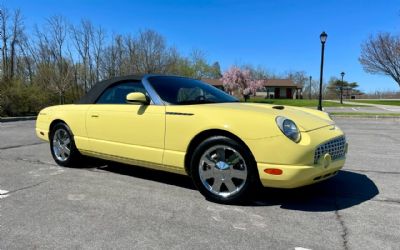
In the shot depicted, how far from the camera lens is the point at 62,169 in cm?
554

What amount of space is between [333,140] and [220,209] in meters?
1.42

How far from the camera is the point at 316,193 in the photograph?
13.9 feet

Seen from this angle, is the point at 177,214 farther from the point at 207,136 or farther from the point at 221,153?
the point at 207,136

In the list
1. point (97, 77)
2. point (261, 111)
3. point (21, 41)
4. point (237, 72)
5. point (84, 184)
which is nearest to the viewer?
point (261, 111)

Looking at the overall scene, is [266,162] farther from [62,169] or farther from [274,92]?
[274,92]

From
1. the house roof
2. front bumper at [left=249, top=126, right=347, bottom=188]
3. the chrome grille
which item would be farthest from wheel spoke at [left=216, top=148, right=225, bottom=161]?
the house roof

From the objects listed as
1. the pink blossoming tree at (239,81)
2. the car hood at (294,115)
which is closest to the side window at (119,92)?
the car hood at (294,115)

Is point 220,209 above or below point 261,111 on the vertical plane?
below

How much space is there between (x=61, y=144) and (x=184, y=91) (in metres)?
2.43

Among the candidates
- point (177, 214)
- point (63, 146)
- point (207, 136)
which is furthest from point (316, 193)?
point (63, 146)

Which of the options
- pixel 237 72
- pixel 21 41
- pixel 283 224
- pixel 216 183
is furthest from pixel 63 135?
pixel 237 72

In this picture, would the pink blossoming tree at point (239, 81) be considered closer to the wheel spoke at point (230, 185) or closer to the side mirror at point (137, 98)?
the side mirror at point (137, 98)

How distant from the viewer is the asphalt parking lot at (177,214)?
2.90m

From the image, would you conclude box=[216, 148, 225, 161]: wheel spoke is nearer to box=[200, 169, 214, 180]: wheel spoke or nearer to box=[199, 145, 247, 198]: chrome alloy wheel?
box=[199, 145, 247, 198]: chrome alloy wheel
